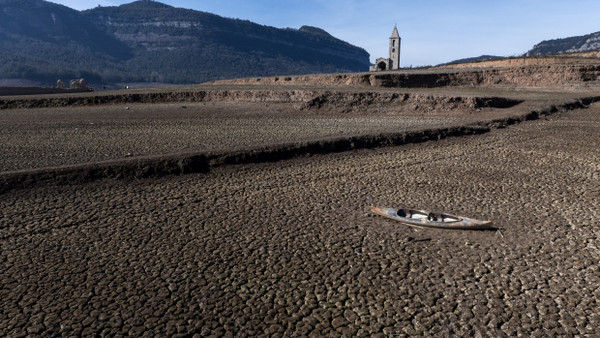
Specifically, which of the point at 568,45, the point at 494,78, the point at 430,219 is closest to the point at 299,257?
the point at 430,219

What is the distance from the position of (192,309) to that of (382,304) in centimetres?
147

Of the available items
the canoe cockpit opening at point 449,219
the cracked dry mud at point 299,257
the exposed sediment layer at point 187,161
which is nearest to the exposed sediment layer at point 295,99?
the exposed sediment layer at point 187,161

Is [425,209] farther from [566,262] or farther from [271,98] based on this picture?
[271,98]

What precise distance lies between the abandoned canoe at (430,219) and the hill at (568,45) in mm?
105647

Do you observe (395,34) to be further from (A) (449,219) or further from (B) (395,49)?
(A) (449,219)

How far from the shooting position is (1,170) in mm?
6547

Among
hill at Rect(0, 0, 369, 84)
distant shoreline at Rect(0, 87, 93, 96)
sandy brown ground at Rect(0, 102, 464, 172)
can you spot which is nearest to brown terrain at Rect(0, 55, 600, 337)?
sandy brown ground at Rect(0, 102, 464, 172)

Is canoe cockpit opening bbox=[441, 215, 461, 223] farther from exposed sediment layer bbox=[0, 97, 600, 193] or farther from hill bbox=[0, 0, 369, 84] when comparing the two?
hill bbox=[0, 0, 369, 84]

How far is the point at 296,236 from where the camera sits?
178 inches

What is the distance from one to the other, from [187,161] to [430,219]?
13.4ft

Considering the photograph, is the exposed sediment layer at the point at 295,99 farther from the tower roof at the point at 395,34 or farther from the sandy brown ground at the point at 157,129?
the tower roof at the point at 395,34

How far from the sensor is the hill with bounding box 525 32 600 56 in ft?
336

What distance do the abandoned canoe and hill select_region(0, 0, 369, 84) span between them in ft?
312

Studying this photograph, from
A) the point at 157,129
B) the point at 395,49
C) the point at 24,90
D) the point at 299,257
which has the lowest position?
the point at 299,257
